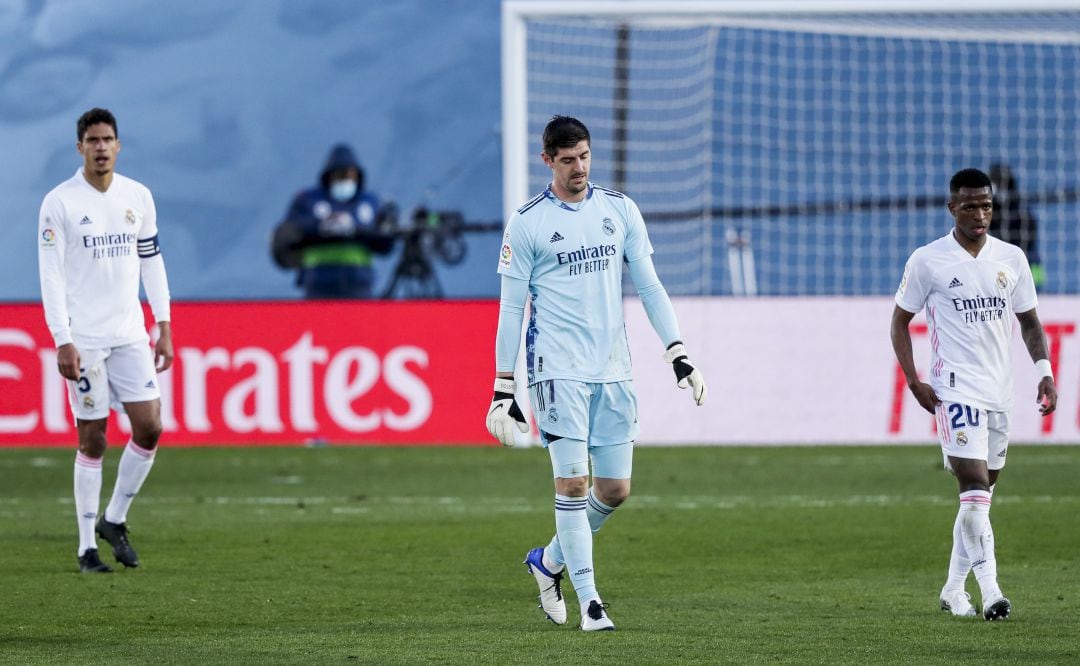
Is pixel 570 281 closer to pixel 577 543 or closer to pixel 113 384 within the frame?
pixel 577 543

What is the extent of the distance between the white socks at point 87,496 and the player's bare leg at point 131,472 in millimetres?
90

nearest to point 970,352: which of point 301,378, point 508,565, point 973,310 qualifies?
point 973,310

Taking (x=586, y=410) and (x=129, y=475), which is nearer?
(x=586, y=410)

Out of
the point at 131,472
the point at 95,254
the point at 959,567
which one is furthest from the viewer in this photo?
the point at 131,472

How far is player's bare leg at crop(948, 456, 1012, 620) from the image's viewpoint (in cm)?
740

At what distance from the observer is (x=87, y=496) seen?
9258 mm

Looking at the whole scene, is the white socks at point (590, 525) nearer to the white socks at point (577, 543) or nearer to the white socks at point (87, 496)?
the white socks at point (577, 543)

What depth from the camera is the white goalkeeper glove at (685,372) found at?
23.1 feet

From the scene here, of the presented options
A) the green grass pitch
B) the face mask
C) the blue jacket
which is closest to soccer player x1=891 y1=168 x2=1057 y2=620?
the green grass pitch

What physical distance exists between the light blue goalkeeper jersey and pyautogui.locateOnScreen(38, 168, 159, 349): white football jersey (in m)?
2.76

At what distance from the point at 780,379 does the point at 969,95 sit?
8.17 m

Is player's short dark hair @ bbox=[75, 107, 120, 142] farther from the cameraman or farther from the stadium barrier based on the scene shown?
the cameraman

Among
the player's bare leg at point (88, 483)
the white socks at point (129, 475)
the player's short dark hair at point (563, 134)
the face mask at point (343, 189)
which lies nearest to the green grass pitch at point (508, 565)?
the player's bare leg at point (88, 483)

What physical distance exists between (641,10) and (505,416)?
10.1 meters
